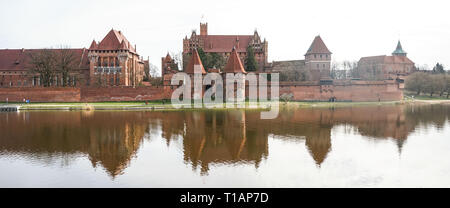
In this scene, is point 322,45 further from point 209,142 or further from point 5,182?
point 5,182

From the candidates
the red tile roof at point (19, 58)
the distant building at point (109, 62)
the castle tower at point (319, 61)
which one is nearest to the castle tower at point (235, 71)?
the distant building at point (109, 62)

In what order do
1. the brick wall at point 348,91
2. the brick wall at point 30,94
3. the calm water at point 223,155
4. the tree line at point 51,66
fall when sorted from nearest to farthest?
the calm water at point 223,155
the brick wall at point 30,94
the tree line at point 51,66
the brick wall at point 348,91

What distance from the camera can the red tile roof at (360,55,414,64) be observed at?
6391 cm

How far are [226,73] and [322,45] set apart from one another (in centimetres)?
1874

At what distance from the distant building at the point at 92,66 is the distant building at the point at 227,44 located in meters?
8.72

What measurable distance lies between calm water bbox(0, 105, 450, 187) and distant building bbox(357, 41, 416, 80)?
47.7m

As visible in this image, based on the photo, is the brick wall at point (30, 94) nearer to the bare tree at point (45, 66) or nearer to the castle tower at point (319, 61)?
the bare tree at point (45, 66)

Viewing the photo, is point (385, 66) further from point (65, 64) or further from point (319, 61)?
point (65, 64)

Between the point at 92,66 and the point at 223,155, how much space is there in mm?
32896

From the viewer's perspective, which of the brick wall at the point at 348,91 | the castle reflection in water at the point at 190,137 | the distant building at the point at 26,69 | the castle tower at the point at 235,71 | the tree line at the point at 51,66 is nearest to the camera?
the castle reflection in water at the point at 190,137

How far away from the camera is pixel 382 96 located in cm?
4138

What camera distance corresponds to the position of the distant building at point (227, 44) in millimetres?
49156
